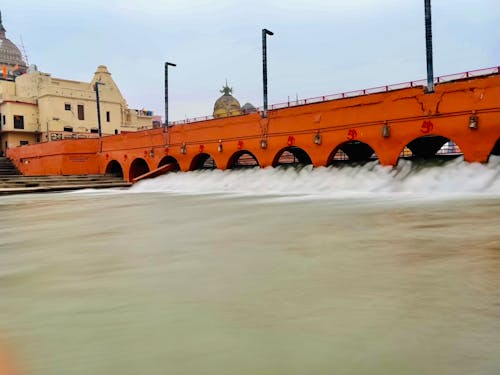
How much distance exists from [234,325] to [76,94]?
4515 cm

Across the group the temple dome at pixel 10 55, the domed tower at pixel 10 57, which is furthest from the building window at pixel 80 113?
the temple dome at pixel 10 55

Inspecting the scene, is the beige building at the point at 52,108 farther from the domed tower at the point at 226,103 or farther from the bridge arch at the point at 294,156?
the bridge arch at the point at 294,156

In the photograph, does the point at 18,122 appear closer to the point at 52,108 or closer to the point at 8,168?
the point at 52,108

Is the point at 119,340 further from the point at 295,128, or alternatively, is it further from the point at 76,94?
the point at 76,94

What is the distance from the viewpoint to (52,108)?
4003 centimetres

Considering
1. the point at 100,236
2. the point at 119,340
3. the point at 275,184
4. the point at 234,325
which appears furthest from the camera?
the point at 275,184

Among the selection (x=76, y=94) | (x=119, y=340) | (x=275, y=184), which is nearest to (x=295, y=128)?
(x=275, y=184)

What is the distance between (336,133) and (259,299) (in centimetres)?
1429

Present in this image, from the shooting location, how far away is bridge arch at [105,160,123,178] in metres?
30.0

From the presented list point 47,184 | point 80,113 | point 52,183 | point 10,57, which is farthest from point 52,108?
point 10,57

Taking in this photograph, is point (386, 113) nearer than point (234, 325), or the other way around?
point (234, 325)

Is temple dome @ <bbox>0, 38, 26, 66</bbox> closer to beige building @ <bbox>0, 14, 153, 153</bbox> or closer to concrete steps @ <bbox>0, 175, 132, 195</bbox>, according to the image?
beige building @ <bbox>0, 14, 153, 153</bbox>

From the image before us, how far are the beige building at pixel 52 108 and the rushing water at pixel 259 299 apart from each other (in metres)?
37.9

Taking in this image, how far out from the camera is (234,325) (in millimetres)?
2617
